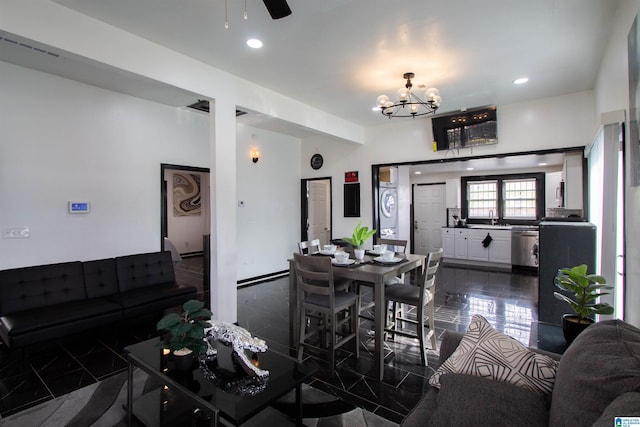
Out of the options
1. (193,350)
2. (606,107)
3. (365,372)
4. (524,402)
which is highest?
(606,107)

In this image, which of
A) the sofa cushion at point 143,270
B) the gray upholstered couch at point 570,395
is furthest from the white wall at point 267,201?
the gray upholstered couch at point 570,395

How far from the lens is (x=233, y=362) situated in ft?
6.40

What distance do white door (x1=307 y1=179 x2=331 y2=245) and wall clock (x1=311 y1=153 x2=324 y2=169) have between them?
0.45 m

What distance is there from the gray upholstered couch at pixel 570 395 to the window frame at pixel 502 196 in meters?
7.31

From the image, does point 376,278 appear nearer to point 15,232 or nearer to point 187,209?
point 15,232

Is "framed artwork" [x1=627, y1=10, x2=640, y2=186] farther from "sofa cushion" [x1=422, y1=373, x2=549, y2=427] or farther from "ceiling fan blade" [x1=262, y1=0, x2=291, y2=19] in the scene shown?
"ceiling fan blade" [x1=262, y1=0, x2=291, y2=19]

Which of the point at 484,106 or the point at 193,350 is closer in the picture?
the point at 193,350

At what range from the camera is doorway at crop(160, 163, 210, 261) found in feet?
27.0

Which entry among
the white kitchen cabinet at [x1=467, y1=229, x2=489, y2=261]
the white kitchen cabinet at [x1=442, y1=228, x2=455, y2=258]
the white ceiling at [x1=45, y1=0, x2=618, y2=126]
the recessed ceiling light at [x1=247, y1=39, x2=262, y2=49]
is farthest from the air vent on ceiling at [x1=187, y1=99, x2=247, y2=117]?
the white kitchen cabinet at [x1=467, y1=229, x2=489, y2=261]

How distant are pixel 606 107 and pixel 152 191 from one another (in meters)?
5.40

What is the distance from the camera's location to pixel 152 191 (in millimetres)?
4535

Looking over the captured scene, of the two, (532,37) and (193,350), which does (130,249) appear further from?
(532,37)

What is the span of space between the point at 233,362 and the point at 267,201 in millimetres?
4494

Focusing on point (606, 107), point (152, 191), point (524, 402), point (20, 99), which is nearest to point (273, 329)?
point (152, 191)
